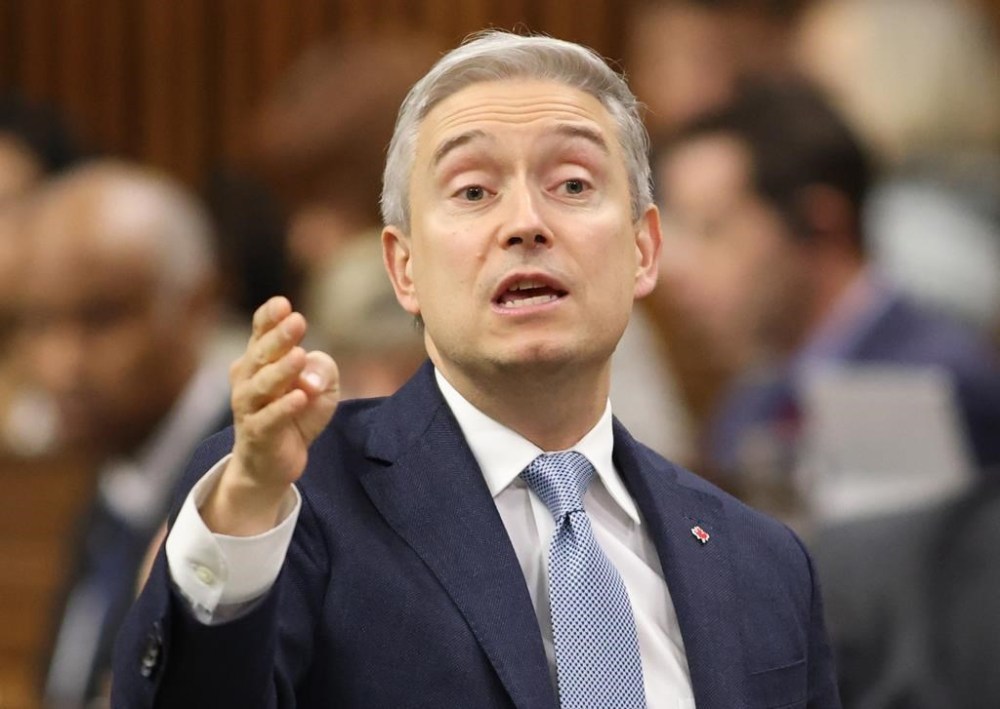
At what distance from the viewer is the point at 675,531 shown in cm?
219

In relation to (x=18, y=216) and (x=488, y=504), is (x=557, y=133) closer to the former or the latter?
(x=488, y=504)

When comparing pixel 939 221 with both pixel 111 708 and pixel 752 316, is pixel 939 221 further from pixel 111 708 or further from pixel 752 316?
pixel 111 708

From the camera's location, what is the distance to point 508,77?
86.2 inches

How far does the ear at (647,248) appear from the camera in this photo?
231 cm

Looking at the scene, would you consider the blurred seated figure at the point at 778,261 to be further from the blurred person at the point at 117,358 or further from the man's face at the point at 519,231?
the man's face at the point at 519,231

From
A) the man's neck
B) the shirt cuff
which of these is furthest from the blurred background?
the shirt cuff

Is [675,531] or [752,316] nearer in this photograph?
[675,531]

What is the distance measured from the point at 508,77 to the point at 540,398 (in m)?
0.37

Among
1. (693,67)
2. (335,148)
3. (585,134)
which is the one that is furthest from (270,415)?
(693,67)

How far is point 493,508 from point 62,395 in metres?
3.09

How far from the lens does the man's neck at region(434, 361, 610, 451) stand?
212 cm

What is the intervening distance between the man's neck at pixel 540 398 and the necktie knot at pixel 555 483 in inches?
1.7

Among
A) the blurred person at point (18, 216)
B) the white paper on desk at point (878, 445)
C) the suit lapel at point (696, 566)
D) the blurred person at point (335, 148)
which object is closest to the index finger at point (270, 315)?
the suit lapel at point (696, 566)

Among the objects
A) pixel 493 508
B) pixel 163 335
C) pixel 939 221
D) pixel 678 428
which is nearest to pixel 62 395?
pixel 163 335
